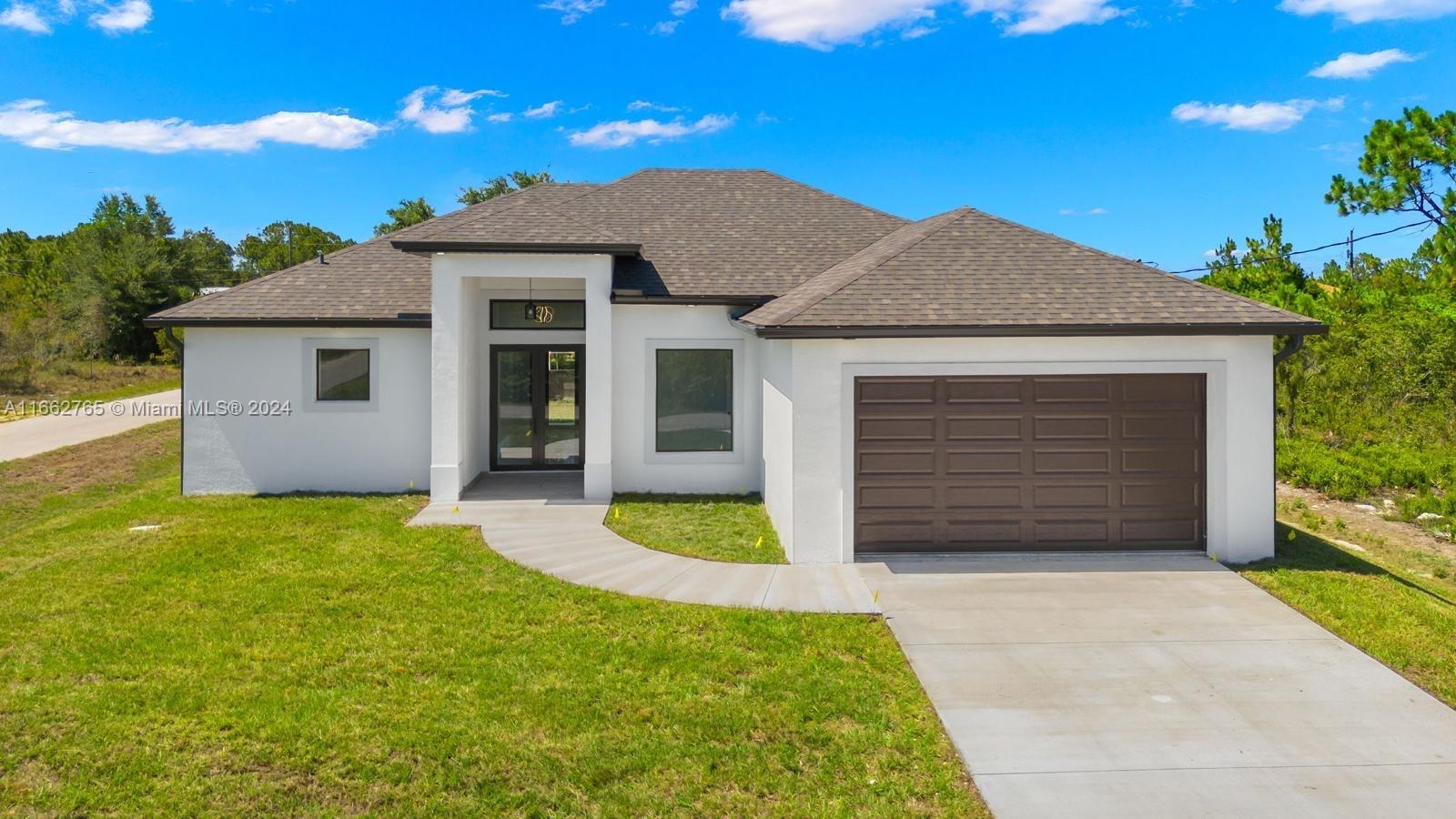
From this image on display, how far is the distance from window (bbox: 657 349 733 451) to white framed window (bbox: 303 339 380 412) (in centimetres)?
482

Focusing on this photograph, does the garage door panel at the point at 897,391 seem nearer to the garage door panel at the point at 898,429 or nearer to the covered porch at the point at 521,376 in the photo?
the garage door panel at the point at 898,429

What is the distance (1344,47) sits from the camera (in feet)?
69.8

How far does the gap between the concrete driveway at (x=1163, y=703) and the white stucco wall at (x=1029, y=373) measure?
44.2 inches

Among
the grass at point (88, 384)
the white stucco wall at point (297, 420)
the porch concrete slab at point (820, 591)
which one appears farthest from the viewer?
the grass at point (88, 384)

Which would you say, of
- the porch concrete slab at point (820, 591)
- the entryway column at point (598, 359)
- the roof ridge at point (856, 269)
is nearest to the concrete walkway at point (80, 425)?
the entryway column at point (598, 359)

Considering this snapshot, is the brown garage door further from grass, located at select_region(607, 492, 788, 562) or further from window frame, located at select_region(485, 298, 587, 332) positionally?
window frame, located at select_region(485, 298, 587, 332)

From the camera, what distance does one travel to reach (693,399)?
12789mm

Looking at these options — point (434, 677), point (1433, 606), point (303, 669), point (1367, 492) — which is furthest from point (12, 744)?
point (1367, 492)

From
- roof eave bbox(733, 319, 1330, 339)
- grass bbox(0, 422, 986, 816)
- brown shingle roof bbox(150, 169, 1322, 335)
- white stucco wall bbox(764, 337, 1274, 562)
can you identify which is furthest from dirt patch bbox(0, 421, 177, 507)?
roof eave bbox(733, 319, 1330, 339)

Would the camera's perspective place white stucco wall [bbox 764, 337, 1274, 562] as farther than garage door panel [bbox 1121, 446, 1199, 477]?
No

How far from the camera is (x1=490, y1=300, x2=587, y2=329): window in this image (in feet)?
45.3

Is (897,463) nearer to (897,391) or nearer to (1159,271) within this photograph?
(897,391)

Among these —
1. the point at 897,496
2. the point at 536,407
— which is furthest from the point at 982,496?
the point at 536,407

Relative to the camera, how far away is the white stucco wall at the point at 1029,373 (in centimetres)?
870
